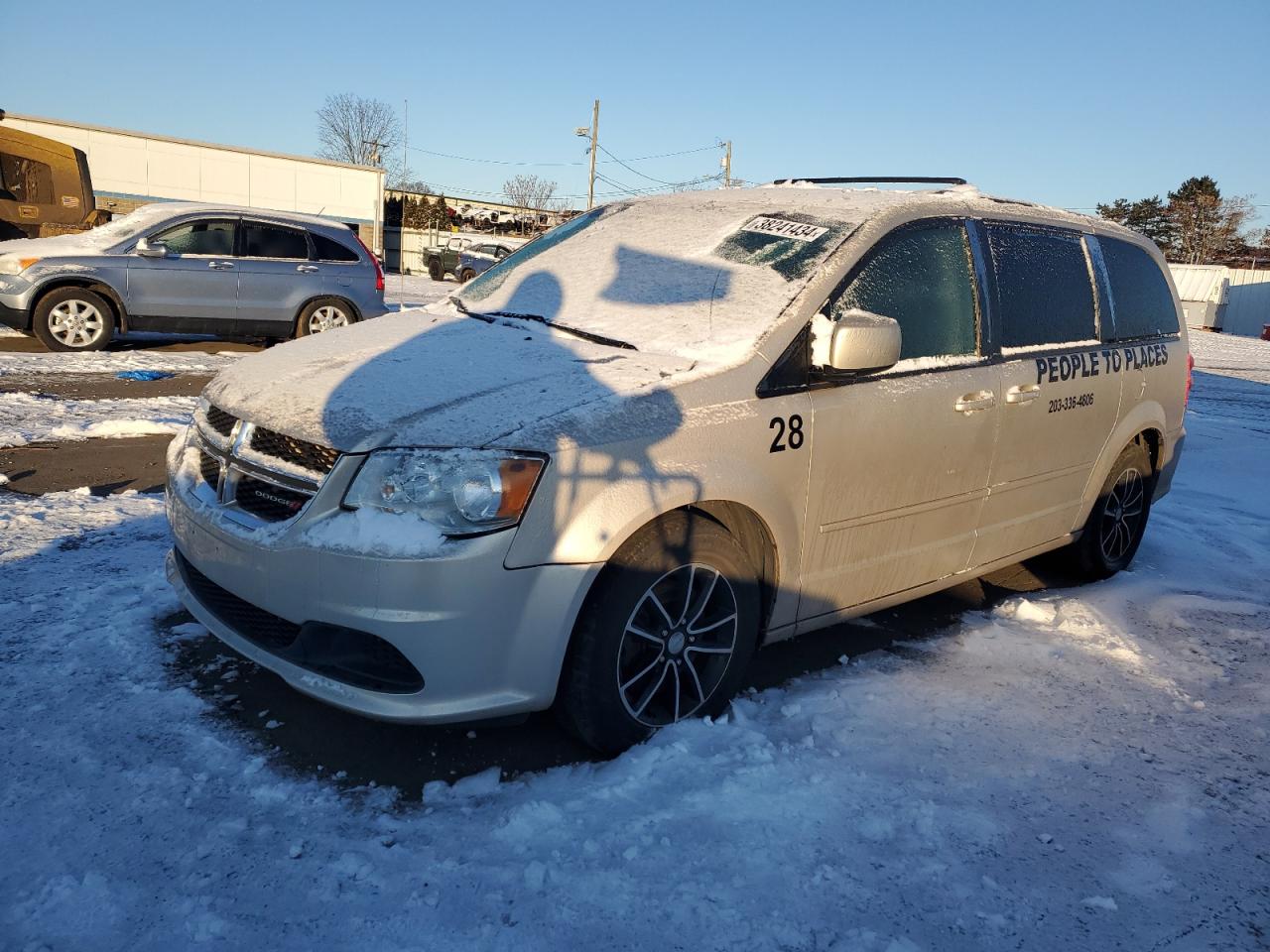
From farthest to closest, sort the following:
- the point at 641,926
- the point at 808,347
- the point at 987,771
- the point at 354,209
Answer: the point at 354,209, the point at 808,347, the point at 987,771, the point at 641,926

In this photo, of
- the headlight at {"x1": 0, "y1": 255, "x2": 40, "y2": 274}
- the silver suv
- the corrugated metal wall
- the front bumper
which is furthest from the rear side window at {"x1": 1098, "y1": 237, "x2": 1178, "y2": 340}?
the corrugated metal wall

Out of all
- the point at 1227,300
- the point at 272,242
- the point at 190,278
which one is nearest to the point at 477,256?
the point at 272,242

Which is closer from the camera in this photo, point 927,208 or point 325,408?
point 325,408

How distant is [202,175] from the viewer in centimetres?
3206

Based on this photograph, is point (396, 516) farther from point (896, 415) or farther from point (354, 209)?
point (354, 209)

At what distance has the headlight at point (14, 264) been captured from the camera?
983 cm

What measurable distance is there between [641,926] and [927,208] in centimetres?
277

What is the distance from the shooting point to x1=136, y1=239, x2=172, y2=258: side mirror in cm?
1019

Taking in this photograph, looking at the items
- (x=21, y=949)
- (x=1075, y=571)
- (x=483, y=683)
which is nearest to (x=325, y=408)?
(x=483, y=683)

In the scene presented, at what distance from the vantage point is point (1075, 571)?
488 centimetres

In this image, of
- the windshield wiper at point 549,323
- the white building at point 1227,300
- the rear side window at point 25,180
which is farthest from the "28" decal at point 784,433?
the white building at point 1227,300

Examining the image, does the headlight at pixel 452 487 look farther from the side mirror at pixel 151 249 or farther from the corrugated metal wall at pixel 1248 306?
the corrugated metal wall at pixel 1248 306

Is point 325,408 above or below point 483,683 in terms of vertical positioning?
above

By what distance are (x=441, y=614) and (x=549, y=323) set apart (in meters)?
1.42
